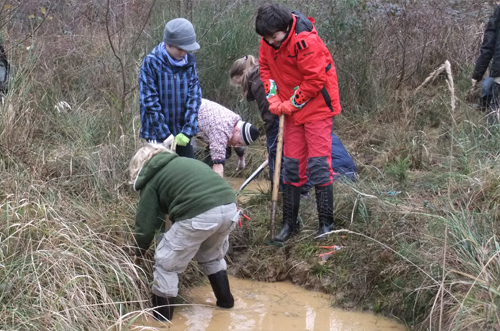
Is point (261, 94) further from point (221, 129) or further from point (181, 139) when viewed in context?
point (181, 139)

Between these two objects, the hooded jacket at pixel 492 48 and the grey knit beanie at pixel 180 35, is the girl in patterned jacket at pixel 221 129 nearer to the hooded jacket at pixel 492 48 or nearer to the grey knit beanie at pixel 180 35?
the grey knit beanie at pixel 180 35

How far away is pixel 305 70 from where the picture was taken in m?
4.11

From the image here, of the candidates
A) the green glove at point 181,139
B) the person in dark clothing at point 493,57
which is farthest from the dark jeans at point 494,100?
the green glove at point 181,139

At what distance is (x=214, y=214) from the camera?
3.44m

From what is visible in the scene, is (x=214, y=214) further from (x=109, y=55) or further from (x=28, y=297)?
(x=109, y=55)

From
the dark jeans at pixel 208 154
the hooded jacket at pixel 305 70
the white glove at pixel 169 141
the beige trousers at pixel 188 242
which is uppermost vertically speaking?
the hooded jacket at pixel 305 70

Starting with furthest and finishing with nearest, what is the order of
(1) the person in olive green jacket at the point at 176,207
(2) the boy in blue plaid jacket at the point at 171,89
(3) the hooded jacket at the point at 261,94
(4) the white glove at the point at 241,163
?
(4) the white glove at the point at 241,163 → (3) the hooded jacket at the point at 261,94 → (2) the boy in blue plaid jacket at the point at 171,89 → (1) the person in olive green jacket at the point at 176,207

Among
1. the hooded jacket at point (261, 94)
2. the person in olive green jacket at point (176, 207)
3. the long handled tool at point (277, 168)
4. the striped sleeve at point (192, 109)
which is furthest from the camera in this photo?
the hooded jacket at point (261, 94)

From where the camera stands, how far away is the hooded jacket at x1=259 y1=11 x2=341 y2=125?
4.09m

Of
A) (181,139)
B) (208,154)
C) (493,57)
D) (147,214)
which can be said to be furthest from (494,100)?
(147,214)

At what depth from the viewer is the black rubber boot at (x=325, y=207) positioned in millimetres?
4371

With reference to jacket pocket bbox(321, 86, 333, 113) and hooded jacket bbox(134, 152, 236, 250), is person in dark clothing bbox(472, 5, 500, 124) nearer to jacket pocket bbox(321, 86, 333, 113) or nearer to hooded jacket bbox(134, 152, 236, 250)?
jacket pocket bbox(321, 86, 333, 113)

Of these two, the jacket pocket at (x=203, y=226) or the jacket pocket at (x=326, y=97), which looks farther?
the jacket pocket at (x=326, y=97)

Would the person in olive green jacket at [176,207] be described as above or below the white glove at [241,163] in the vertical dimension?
above
